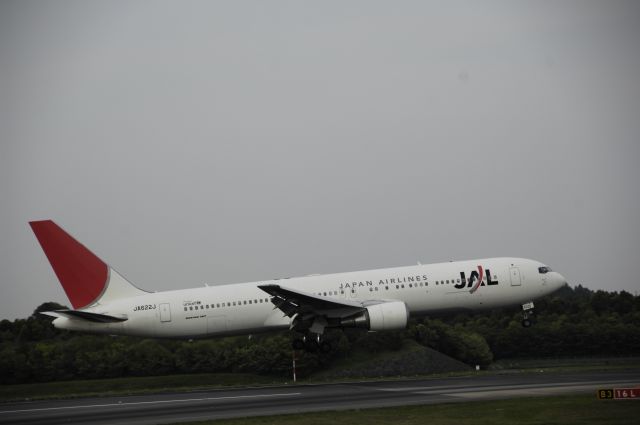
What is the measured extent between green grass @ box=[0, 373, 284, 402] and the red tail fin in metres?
5.26

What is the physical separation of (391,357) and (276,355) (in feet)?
22.7

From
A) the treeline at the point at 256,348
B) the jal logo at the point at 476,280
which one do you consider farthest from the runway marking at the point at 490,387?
the treeline at the point at 256,348

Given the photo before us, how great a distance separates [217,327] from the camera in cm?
3875

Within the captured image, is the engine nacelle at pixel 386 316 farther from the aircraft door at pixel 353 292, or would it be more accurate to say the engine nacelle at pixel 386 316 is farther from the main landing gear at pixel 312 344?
the main landing gear at pixel 312 344

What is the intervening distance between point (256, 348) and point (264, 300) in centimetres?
688

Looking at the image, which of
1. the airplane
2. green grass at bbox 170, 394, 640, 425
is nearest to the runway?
green grass at bbox 170, 394, 640, 425

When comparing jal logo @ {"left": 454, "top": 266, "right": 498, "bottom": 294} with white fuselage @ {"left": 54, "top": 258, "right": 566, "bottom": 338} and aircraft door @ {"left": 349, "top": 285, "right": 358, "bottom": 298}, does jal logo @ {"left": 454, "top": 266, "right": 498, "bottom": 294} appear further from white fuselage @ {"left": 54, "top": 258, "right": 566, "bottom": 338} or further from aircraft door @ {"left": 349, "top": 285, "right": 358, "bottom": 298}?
aircraft door @ {"left": 349, "top": 285, "right": 358, "bottom": 298}

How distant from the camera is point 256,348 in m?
44.7

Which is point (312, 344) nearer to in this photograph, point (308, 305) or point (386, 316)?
point (308, 305)

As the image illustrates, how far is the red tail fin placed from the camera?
128 ft

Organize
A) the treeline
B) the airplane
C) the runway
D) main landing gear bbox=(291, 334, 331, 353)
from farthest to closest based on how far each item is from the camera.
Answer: the treeline
the airplane
main landing gear bbox=(291, 334, 331, 353)
the runway

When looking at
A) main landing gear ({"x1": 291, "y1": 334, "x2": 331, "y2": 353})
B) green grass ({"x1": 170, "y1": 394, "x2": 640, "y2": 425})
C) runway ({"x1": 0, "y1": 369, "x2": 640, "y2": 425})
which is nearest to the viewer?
green grass ({"x1": 170, "y1": 394, "x2": 640, "y2": 425})

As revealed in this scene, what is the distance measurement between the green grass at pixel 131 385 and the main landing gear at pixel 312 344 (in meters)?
4.79

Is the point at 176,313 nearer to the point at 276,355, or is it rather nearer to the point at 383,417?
the point at 276,355
